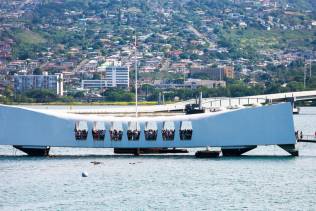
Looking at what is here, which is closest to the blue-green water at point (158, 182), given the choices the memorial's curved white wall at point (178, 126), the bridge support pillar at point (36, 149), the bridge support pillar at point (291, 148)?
the bridge support pillar at point (291, 148)

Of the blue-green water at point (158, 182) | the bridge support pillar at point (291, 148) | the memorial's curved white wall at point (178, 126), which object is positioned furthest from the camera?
the bridge support pillar at point (291, 148)

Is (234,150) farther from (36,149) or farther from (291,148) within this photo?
(36,149)

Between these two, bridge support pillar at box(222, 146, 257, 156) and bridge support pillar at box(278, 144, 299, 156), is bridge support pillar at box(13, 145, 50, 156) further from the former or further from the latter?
bridge support pillar at box(278, 144, 299, 156)

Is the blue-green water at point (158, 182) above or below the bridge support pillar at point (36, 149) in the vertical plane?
below

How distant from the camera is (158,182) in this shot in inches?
2955

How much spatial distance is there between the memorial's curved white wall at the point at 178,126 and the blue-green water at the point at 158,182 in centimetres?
98

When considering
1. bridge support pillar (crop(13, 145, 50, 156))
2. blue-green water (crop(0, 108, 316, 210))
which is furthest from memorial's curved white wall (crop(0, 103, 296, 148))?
blue-green water (crop(0, 108, 316, 210))

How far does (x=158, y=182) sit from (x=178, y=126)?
12.5 m

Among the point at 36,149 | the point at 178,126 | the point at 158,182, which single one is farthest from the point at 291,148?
the point at 36,149

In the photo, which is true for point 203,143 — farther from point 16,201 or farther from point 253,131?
point 16,201

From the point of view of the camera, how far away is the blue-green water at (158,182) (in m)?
67.6

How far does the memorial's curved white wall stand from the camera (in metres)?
86.2

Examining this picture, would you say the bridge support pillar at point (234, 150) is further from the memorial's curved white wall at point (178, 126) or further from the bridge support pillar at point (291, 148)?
the bridge support pillar at point (291, 148)

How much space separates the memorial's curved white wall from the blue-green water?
984 mm
